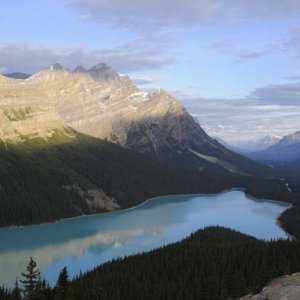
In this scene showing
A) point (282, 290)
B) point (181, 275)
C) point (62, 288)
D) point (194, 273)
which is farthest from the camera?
point (181, 275)

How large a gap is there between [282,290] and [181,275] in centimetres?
3336

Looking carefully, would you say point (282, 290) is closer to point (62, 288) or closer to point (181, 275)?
point (62, 288)

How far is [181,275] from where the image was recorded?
345ft

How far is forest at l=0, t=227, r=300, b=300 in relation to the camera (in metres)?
86.0

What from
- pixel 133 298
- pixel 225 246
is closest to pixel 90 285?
pixel 133 298

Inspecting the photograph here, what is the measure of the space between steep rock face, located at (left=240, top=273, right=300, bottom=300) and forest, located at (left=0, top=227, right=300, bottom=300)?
3.58 metres

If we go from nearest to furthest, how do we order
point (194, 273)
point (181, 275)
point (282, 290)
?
point (282, 290) < point (194, 273) < point (181, 275)

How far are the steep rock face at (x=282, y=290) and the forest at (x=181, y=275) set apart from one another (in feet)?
11.8

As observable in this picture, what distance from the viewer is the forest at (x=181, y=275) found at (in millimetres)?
85994

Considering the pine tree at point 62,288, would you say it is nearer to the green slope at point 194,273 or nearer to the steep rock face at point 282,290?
the green slope at point 194,273

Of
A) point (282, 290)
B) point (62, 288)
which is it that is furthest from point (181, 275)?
point (282, 290)

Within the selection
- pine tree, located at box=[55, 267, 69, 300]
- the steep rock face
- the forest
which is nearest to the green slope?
the forest

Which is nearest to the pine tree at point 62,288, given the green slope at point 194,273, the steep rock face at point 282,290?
the green slope at point 194,273

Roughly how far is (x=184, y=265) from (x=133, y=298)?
68.9ft
